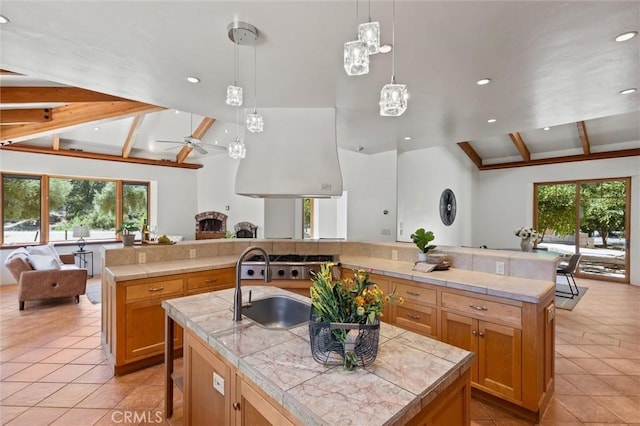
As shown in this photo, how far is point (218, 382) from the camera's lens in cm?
131

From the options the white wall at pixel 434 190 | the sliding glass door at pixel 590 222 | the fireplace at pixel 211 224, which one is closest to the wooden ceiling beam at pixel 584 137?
the sliding glass door at pixel 590 222

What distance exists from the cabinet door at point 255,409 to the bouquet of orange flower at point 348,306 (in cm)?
27

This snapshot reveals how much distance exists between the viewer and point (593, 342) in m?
3.35

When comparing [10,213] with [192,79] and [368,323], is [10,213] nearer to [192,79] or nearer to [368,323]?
[192,79]

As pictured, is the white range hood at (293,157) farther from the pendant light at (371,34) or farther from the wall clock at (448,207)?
the wall clock at (448,207)

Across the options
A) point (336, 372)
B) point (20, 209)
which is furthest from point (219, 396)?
point (20, 209)

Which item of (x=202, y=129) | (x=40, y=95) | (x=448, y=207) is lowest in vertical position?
(x=448, y=207)

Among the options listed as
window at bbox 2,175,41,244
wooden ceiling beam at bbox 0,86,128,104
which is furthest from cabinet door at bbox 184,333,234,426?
window at bbox 2,175,41,244

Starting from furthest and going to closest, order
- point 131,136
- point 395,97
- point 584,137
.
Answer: point 131,136
point 584,137
point 395,97

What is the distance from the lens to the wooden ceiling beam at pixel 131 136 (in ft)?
20.0

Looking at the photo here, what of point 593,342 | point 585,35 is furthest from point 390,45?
point 593,342

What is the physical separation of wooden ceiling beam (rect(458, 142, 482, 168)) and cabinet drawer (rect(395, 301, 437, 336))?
6.42m

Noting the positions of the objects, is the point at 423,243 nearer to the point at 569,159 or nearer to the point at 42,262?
the point at 42,262

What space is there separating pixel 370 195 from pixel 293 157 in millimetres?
2309
